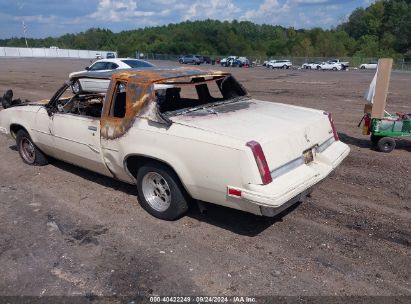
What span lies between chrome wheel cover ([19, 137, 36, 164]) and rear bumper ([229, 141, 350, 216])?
14.3 ft

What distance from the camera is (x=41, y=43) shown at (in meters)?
163

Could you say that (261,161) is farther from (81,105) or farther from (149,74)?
(81,105)

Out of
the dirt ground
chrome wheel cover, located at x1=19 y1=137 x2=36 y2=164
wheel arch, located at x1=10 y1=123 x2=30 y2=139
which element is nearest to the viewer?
the dirt ground

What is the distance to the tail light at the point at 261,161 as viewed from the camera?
352 cm

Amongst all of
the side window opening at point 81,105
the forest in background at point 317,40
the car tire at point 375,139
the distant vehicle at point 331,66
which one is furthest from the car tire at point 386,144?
the forest in background at point 317,40

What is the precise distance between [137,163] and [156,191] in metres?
0.41

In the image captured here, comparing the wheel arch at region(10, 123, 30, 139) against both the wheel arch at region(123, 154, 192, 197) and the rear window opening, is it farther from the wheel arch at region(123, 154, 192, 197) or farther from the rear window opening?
the rear window opening

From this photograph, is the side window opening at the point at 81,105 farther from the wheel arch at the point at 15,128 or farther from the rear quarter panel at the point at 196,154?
the rear quarter panel at the point at 196,154

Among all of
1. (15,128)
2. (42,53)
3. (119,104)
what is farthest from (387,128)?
(42,53)

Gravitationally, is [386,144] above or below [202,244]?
above

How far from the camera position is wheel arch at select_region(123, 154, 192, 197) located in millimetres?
4109

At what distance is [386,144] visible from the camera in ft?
23.1

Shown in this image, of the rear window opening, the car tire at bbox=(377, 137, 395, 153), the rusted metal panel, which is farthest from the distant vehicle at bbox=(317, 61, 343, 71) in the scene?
the rusted metal panel

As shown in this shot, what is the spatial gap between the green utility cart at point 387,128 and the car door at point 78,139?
484cm
